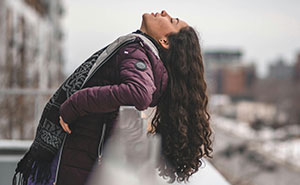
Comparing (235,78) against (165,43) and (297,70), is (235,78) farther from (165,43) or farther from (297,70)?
(165,43)

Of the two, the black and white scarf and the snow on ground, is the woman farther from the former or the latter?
the snow on ground

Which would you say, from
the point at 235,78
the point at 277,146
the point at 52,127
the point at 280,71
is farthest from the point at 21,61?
the point at 235,78

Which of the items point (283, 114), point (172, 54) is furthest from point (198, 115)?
point (283, 114)

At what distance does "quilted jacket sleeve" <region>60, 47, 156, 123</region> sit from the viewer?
88cm

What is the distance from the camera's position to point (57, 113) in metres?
0.99

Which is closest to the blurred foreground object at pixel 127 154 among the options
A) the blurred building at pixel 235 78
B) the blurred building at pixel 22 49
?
the blurred building at pixel 22 49

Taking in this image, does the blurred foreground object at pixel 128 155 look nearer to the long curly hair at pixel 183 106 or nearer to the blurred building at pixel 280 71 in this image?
the long curly hair at pixel 183 106

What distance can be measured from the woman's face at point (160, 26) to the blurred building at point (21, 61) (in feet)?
7.60

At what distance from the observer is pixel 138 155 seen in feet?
3.26

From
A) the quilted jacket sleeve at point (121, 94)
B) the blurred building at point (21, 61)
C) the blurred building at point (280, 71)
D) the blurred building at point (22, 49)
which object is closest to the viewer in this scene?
the quilted jacket sleeve at point (121, 94)

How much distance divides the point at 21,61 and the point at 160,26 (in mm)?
6202

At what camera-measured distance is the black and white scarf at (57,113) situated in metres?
0.96

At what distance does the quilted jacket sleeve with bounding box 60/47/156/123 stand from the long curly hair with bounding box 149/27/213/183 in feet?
0.35

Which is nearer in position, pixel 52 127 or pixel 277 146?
pixel 52 127
